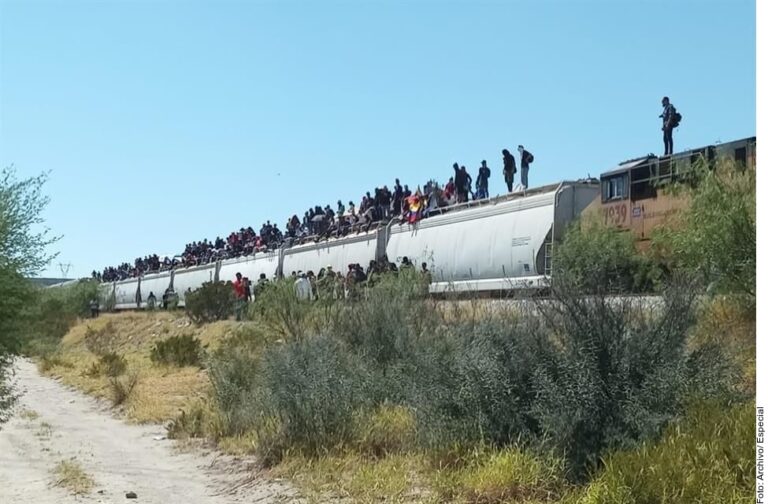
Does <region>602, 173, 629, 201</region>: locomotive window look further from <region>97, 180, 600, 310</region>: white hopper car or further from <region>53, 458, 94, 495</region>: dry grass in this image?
<region>53, 458, 94, 495</region>: dry grass

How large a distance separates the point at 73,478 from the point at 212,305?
30106 mm

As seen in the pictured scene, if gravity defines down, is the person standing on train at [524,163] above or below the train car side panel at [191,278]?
above

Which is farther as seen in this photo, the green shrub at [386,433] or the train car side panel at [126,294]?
the train car side panel at [126,294]

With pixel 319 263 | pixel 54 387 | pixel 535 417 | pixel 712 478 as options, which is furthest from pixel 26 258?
pixel 319 263

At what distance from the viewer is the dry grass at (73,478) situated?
10.9 meters

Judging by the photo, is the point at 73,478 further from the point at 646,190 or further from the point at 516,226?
the point at 516,226

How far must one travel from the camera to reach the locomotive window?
885 inches

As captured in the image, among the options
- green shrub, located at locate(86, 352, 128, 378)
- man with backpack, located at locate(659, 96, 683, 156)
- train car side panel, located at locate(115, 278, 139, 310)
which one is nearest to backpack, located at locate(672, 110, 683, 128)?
man with backpack, located at locate(659, 96, 683, 156)

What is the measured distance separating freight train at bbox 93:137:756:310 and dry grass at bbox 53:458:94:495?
7474 mm

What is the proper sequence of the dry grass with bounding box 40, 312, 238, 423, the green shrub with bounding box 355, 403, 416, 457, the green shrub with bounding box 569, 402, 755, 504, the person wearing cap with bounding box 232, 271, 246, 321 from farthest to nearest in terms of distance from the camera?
the person wearing cap with bounding box 232, 271, 246, 321 → the dry grass with bounding box 40, 312, 238, 423 → the green shrub with bounding box 355, 403, 416, 457 → the green shrub with bounding box 569, 402, 755, 504

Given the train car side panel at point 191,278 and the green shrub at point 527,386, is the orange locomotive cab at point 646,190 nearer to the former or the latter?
the green shrub at point 527,386

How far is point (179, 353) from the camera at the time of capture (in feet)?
89.7

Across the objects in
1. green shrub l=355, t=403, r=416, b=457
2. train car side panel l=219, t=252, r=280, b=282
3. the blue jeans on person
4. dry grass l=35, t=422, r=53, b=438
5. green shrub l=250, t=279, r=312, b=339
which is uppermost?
the blue jeans on person

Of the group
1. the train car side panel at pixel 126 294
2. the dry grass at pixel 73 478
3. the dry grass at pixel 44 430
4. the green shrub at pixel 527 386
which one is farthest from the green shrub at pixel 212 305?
the green shrub at pixel 527 386
